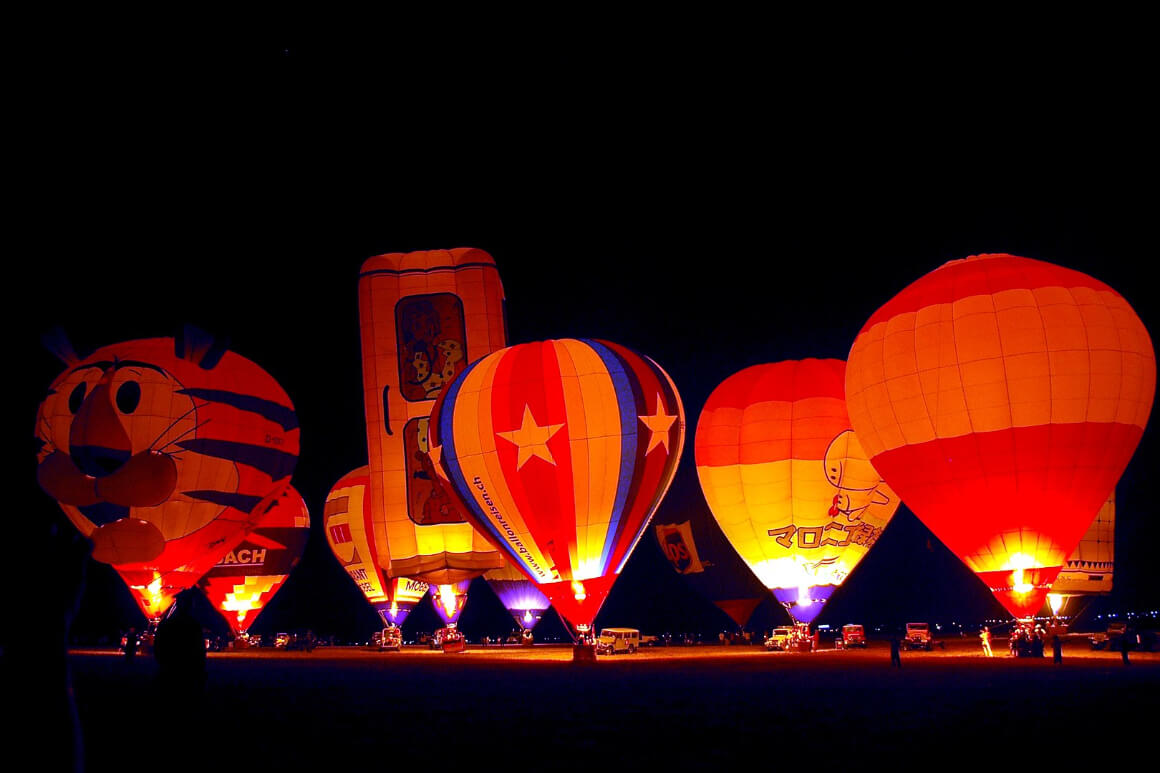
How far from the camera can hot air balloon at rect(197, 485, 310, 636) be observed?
29812 mm

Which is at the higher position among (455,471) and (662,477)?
(455,471)

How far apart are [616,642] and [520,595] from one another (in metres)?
5.76

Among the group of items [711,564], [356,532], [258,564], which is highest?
[356,532]

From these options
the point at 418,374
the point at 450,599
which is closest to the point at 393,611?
the point at 450,599

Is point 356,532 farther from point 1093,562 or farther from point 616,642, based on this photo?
point 1093,562

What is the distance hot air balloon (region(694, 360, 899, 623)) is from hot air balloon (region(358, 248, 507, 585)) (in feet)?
17.6

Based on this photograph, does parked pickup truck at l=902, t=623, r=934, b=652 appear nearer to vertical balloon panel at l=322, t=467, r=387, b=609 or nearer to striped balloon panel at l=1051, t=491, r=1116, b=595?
striped balloon panel at l=1051, t=491, r=1116, b=595

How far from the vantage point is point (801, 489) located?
2078 centimetres

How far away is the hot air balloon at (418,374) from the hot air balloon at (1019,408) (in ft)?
31.3

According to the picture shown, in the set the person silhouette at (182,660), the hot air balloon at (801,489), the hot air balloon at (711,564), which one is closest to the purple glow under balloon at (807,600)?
the hot air balloon at (801,489)

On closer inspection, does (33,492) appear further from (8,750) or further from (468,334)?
(468,334)

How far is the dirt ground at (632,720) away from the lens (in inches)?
222

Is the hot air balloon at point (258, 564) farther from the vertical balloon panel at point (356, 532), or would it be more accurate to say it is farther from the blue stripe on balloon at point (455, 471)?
the blue stripe on balloon at point (455, 471)

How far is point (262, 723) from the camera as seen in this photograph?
25.3 ft
